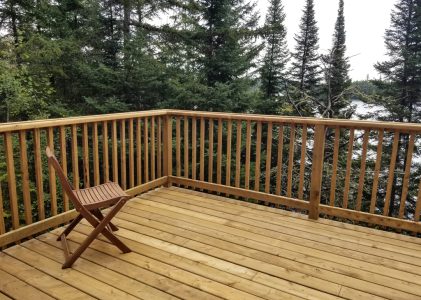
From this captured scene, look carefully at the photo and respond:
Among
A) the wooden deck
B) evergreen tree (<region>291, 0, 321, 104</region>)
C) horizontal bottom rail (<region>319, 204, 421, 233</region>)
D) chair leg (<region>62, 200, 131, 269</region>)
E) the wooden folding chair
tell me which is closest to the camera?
the wooden deck

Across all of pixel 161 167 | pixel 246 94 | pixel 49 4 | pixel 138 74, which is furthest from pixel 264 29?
pixel 161 167

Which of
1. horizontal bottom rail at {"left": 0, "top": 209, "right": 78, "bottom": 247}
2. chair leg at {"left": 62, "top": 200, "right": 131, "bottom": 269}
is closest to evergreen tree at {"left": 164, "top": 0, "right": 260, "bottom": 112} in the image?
horizontal bottom rail at {"left": 0, "top": 209, "right": 78, "bottom": 247}

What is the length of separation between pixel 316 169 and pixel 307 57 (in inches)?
510

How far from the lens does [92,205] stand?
2.43m

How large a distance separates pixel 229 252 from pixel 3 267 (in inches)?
67.3

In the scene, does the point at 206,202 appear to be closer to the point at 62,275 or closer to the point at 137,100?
the point at 62,275

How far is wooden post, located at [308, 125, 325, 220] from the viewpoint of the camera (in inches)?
132

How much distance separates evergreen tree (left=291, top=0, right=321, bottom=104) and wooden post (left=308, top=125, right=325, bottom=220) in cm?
1230

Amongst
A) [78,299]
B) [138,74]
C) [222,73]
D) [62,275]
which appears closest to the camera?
[78,299]

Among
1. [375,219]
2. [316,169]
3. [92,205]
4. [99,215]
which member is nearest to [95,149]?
[99,215]

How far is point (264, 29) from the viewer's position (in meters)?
10.6

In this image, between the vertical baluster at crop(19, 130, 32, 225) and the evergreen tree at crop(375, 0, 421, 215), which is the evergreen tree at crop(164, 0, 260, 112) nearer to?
the evergreen tree at crop(375, 0, 421, 215)

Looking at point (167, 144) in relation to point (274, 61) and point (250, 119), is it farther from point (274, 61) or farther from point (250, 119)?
point (274, 61)

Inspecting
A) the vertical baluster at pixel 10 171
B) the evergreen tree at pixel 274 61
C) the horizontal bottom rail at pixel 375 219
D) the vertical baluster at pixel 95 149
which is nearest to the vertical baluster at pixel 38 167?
the vertical baluster at pixel 10 171
